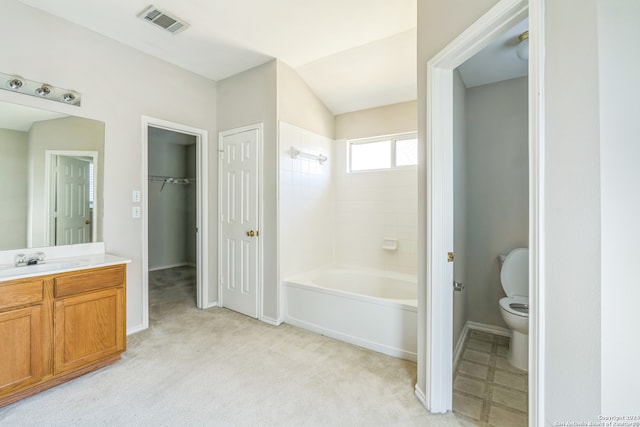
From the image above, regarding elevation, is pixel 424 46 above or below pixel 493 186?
above

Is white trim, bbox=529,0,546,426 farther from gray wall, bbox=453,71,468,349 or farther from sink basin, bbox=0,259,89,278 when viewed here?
sink basin, bbox=0,259,89,278

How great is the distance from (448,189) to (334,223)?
223 centimetres

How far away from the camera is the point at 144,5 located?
2137 mm

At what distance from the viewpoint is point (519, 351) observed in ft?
7.16

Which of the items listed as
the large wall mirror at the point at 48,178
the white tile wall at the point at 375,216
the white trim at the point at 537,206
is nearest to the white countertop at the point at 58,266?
the large wall mirror at the point at 48,178

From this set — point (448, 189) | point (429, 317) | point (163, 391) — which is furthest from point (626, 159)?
point (163, 391)

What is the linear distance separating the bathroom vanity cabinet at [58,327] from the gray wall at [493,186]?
10.4ft

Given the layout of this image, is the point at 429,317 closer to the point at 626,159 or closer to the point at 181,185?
the point at 626,159

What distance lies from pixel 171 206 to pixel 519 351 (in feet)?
18.7

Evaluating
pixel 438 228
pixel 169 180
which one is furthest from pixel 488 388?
pixel 169 180

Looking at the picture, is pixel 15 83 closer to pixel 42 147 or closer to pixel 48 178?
pixel 42 147

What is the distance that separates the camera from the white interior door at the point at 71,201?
2.30 metres

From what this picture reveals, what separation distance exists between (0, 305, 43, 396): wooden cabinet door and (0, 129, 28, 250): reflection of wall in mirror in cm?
63

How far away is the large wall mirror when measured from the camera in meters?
2.06
